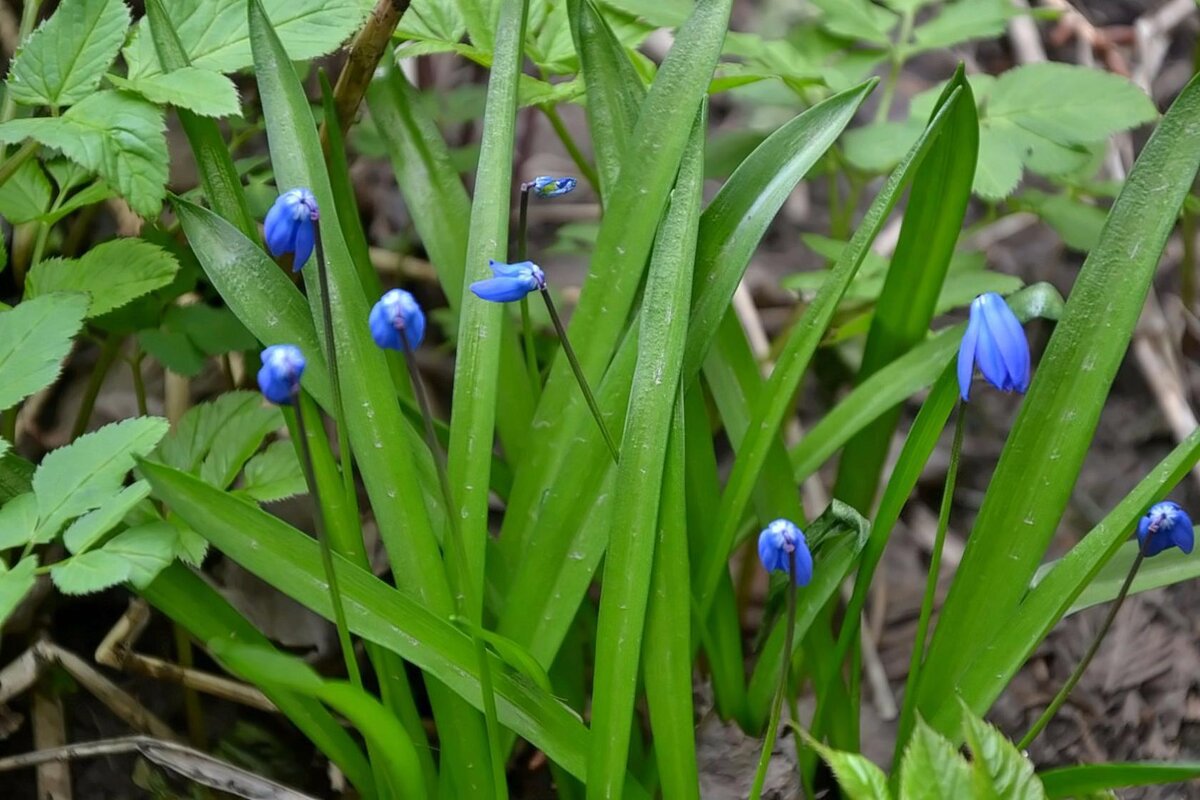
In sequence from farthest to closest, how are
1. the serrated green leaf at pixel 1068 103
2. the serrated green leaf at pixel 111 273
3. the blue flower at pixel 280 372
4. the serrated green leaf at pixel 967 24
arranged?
→ 1. the serrated green leaf at pixel 967 24
2. the serrated green leaf at pixel 1068 103
3. the serrated green leaf at pixel 111 273
4. the blue flower at pixel 280 372

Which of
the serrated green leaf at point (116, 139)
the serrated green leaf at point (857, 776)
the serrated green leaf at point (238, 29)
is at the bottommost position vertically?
the serrated green leaf at point (857, 776)

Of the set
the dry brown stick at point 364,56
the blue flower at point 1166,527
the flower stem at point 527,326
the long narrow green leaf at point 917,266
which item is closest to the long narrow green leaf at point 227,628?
the flower stem at point 527,326

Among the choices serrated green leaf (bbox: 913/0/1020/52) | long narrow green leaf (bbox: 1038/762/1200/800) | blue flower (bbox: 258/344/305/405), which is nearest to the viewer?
blue flower (bbox: 258/344/305/405)

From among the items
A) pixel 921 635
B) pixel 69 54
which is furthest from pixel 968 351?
pixel 69 54

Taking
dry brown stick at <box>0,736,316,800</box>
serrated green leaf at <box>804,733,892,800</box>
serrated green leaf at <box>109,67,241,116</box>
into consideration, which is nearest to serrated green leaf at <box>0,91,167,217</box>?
serrated green leaf at <box>109,67,241,116</box>

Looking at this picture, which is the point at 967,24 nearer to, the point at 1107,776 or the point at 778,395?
the point at 778,395

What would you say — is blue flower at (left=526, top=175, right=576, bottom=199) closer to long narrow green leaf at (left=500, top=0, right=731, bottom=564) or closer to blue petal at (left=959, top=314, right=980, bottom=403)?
long narrow green leaf at (left=500, top=0, right=731, bottom=564)

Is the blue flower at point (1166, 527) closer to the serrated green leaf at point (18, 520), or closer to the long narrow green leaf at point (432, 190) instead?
the long narrow green leaf at point (432, 190)
